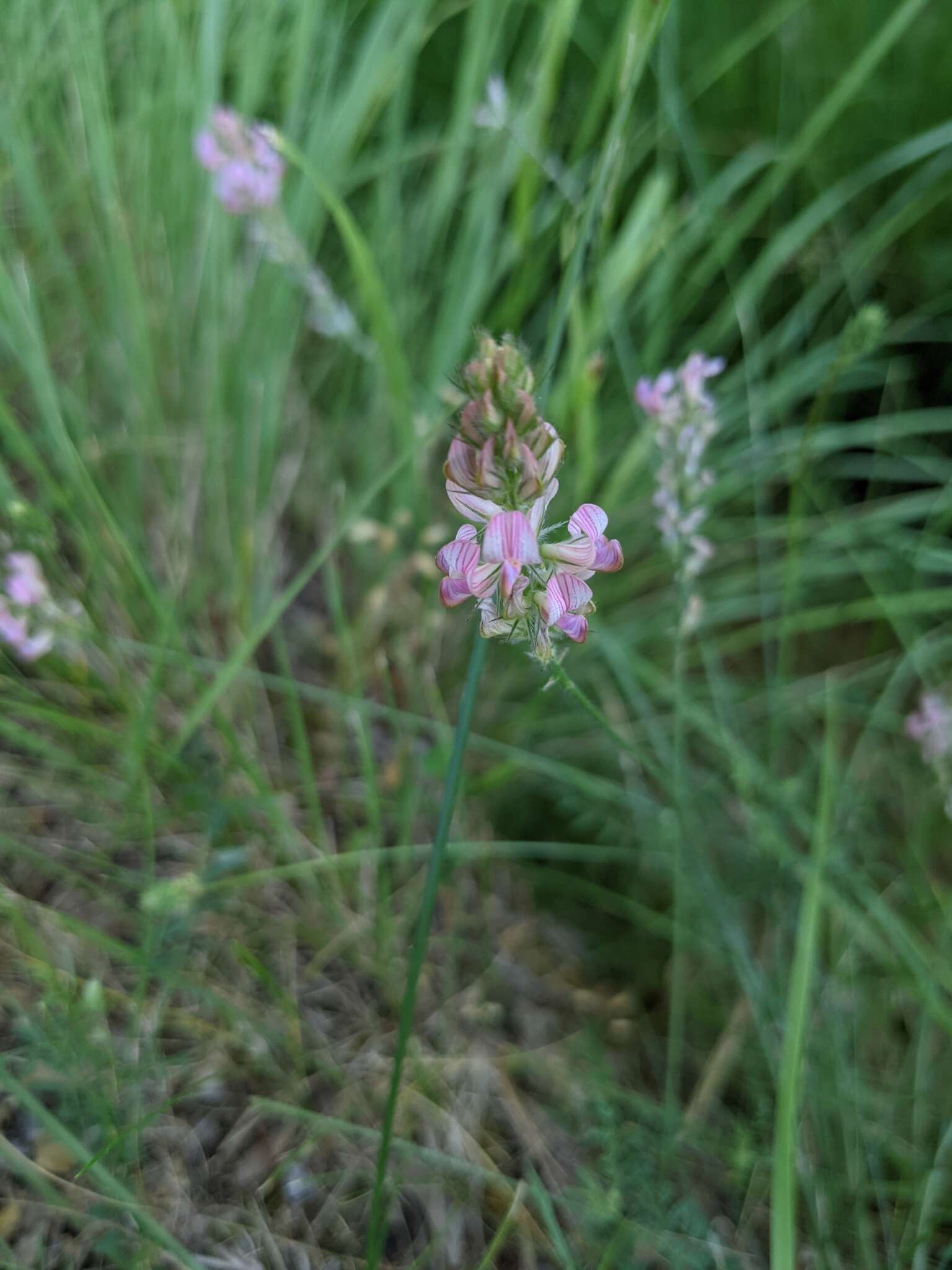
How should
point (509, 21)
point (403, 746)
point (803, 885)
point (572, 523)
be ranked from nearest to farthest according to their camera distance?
point (572, 523), point (803, 885), point (403, 746), point (509, 21)

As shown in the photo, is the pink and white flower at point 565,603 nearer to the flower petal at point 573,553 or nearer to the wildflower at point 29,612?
the flower petal at point 573,553

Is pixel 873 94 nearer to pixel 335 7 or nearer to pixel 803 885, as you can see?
pixel 335 7

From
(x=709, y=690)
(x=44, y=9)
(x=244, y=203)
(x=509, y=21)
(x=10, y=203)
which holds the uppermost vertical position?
(x=509, y=21)

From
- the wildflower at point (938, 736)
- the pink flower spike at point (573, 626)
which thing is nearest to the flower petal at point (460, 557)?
the pink flower spike at point (573, 626)

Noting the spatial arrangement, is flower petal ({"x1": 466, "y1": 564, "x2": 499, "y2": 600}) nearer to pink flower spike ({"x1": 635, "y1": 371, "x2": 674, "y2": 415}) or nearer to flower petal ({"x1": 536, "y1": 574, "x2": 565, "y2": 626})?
flower petal ({"x1": 536, "y1": 574, "x2": 565, "y2": 626})

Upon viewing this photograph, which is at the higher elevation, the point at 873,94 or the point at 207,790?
the point at 873,94

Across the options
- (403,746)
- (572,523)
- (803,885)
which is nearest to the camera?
(572,523)

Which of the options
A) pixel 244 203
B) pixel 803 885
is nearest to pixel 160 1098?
pixel 803 885
